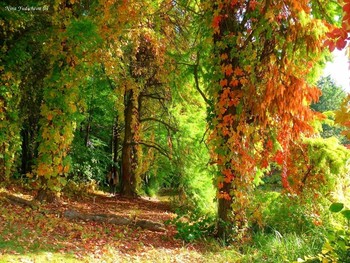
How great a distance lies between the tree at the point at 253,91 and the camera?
6.57 meters

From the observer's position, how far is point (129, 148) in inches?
571

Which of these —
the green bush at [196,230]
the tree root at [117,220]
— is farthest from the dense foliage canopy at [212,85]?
the tree root at [117,220]

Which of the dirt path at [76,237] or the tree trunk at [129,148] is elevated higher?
the tree trunk at [129,148]

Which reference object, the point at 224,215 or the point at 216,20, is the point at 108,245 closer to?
the point at 224,215

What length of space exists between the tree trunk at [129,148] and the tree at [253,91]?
727 centimetres

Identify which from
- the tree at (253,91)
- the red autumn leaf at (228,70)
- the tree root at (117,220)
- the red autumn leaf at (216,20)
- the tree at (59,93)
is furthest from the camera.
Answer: the tree at (59,93)

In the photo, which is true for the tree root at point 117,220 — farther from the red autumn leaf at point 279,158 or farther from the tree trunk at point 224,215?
the red autumn leaf at point 279,158

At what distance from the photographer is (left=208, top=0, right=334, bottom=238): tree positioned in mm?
6570

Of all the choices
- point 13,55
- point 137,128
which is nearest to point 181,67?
point 13,55

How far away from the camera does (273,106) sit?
6680mm

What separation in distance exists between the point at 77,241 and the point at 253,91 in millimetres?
3883

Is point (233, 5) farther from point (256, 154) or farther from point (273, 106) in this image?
point (256, 154)

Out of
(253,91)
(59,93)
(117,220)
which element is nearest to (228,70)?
(253,91)

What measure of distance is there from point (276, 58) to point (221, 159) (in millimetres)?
2083
